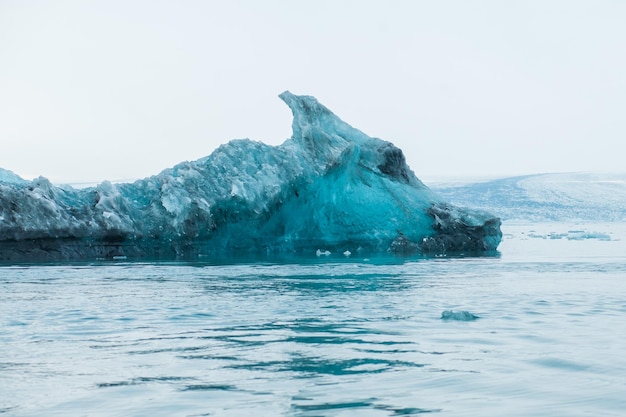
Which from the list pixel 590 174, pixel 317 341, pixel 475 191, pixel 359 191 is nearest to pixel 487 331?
pixel 317 341

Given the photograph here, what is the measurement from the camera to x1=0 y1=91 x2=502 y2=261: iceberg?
894 inches

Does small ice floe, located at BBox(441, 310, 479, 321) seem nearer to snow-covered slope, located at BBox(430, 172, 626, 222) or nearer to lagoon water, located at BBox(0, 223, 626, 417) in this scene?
lagoon water, located at BBox(0, 223, 626, 417)

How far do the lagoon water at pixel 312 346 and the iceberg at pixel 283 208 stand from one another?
23.3ft

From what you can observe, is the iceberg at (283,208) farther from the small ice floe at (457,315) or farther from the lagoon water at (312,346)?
the small ice floe at (457,315)

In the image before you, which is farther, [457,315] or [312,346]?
[457,315]

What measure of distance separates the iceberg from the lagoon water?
7.11 metres

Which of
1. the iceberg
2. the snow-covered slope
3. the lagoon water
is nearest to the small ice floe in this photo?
the lagoon water

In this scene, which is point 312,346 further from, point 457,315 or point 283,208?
point 283,208

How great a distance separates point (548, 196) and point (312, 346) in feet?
214

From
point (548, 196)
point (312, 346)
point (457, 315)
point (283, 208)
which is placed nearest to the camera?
point (312, 346)

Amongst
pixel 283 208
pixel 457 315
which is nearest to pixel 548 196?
pixel 283 208

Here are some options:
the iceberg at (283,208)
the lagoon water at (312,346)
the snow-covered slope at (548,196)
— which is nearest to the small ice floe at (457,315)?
the lagoon water at (312,346)

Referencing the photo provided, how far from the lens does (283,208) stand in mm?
24547

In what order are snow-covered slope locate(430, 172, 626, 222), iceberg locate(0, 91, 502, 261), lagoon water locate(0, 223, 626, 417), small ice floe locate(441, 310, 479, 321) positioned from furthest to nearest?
snow-covered slope locate(430, 172, 626, 222) → iceberg locate(0, 91, 502, 261) → small ice floe locate(441, 310, 479, 321) → lagoon water locate(0, 223, 626, 417)
